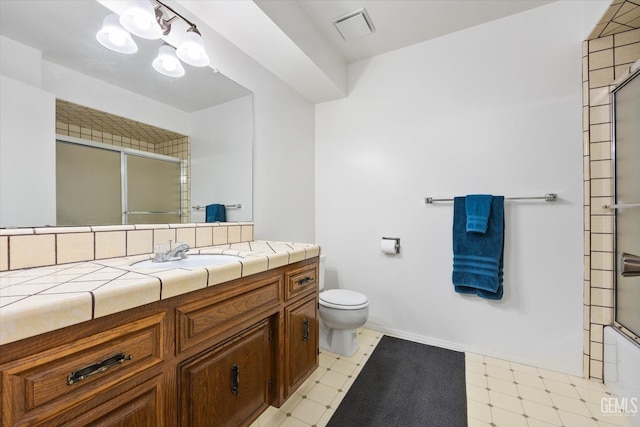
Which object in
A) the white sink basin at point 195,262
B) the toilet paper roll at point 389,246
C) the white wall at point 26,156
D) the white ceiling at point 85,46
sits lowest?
the toilet paper roll at point 389,246

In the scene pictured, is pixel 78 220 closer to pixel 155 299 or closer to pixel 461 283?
pixel 155 299

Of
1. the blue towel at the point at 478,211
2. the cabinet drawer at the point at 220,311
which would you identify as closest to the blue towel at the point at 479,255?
the blue towel at the point at 478,211

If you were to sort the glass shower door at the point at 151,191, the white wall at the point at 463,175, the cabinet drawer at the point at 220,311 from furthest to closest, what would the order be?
the white wall at the point at 463,175, the glass shower door at the point at 151,191, the cabinet drawer at the point at 220,311

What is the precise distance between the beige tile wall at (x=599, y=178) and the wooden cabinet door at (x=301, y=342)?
5.56ft

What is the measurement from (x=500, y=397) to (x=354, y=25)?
255 centimetres

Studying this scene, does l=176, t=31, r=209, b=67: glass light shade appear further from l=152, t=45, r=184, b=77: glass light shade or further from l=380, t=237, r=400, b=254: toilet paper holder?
l=380, t=237, r=400, b=254: toilet paper holder

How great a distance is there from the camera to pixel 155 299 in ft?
2.42

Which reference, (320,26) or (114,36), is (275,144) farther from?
(114,36)

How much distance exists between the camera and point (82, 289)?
0.65 m

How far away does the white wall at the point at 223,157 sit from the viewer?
5.10ft

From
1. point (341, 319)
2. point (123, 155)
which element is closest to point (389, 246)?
point (341, 319)

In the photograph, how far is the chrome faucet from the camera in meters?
1.12

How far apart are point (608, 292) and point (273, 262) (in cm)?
199

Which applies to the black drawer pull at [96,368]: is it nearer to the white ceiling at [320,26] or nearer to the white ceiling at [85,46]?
the white ceiling at [85,46]
